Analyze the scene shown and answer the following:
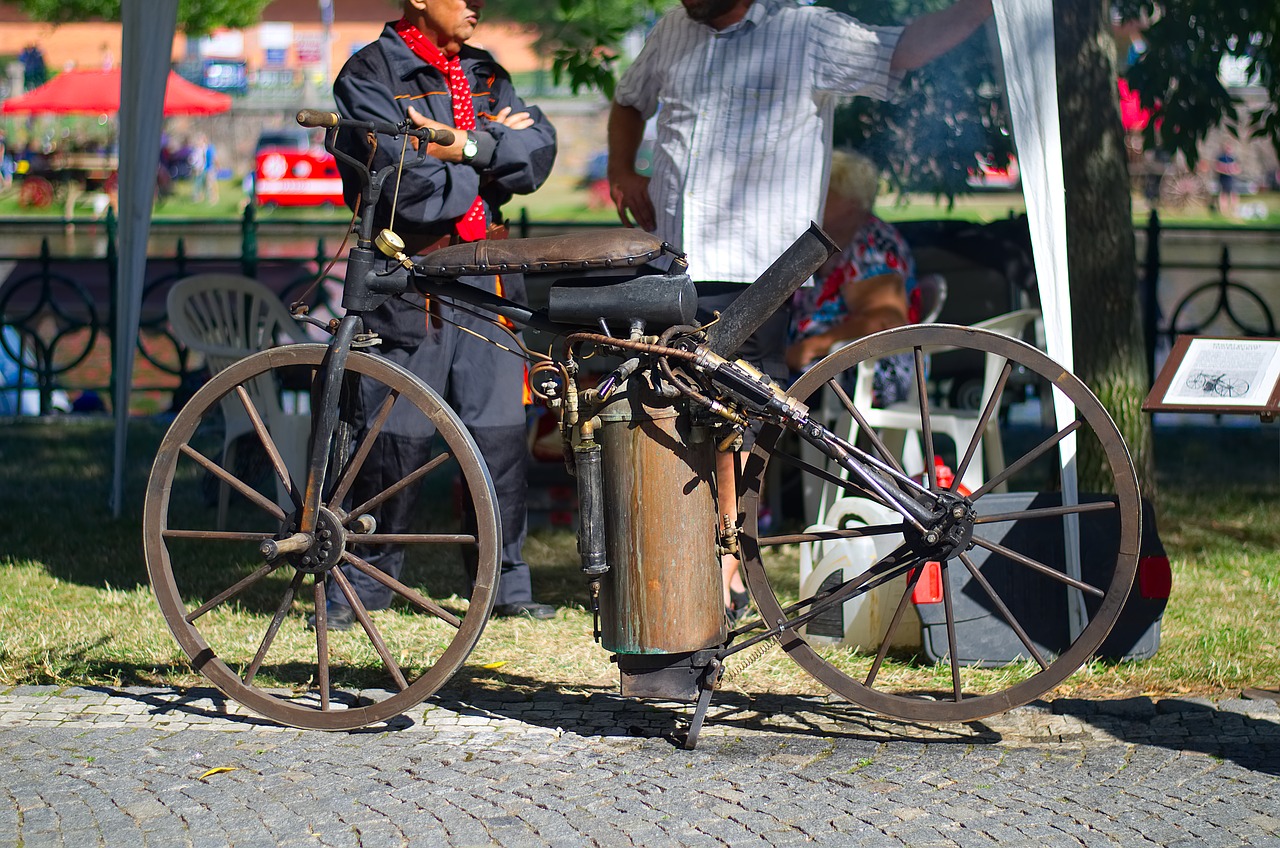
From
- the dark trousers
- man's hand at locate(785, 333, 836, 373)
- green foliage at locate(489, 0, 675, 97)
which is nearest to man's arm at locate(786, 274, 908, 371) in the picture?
man's hand at locate(785, 333, 836, 373)

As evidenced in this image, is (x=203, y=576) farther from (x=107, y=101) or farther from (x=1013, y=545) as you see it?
(x=107, y=101)

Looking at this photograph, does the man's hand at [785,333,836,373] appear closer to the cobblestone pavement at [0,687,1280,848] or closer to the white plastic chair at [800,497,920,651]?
the white plastic chair at [800,497,920,651]

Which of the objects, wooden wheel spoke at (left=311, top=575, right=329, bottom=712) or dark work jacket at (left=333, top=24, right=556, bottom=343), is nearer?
wooden wheel spoke at (left=311, top=575, right=329, bottom=712)

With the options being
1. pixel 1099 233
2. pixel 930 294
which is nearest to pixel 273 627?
pixel 1099 233

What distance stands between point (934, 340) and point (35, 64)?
138 feet

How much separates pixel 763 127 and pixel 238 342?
3.12 metres

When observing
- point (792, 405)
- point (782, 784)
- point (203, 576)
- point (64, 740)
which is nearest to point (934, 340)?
point (792, 405)

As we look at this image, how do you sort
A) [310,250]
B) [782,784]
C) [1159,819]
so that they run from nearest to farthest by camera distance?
[1159,819]
[782,784]
[310,250]

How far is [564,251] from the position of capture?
344 centimetres

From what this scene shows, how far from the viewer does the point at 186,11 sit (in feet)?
118

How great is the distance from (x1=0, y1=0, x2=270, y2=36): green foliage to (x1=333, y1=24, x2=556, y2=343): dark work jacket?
3356cm

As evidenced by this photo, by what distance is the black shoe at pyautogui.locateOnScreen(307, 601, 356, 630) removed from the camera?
4.64 meters

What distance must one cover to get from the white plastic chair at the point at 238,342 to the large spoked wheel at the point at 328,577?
0.22m

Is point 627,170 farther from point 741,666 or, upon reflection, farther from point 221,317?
point 221,317
